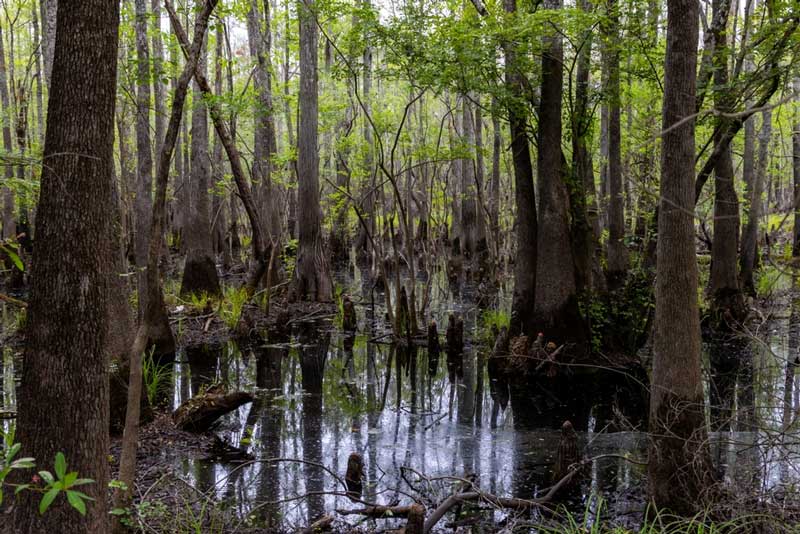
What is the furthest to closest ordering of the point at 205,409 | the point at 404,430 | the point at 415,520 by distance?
the point at 404,430, the point at 205,409, the point at 415,520

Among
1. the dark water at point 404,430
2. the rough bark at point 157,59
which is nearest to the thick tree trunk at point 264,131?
the rough bark at point 157,59

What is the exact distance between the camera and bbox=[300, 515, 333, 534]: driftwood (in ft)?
13.9

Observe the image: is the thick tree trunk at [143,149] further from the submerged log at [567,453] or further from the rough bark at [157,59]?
the submerged log at [567,453]

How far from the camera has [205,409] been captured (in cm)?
677

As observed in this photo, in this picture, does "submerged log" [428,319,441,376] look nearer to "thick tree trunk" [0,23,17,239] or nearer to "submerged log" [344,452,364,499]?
"submerged log" [344,452,364,499]

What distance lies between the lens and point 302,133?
47.0 feet

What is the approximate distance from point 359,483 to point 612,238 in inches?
355

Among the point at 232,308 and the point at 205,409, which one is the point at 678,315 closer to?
the point at 205,409

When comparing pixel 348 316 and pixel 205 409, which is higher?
pixel 348 316

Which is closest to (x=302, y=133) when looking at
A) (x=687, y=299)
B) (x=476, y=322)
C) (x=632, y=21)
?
(x=476, y=322)

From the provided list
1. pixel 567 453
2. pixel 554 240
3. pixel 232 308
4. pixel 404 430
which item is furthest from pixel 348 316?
pixel 567 453

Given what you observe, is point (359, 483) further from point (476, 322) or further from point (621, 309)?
point (476, 322)

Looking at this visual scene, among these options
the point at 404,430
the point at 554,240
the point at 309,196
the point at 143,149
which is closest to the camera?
the point at 404,430

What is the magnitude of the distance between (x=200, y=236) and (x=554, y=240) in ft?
24.9
